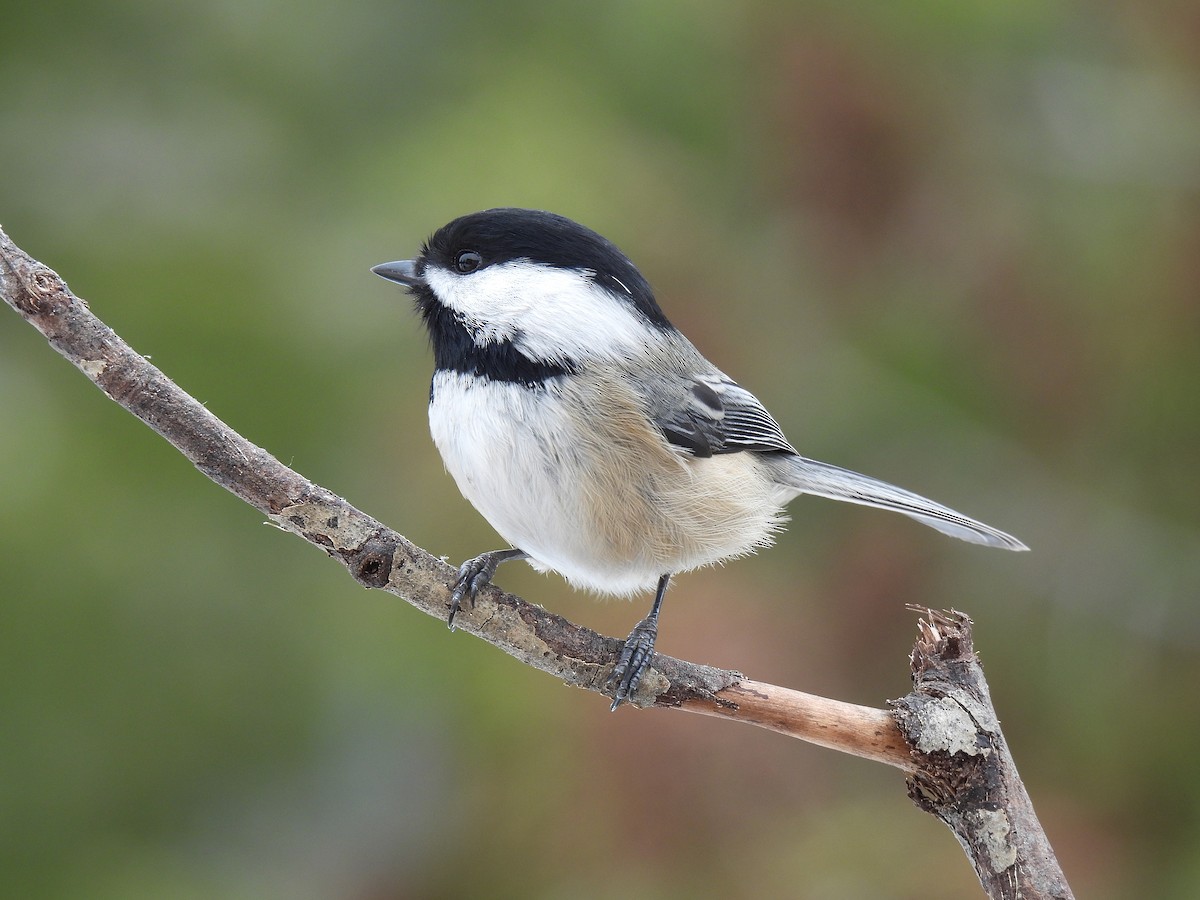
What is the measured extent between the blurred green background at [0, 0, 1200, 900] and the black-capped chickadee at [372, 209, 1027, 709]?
45 cm

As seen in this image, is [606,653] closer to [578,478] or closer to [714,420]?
[578,478]

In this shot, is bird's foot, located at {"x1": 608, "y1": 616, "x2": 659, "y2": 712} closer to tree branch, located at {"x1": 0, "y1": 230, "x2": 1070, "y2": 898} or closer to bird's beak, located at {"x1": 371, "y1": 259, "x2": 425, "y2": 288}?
tree branch, located at {"x1": 0, "y1": 230, "x2": 1070, "y2": 898}

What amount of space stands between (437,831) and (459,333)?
0.88 meters

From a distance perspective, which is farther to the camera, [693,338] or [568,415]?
[693,338]

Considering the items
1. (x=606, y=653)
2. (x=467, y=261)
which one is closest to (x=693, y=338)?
(x=467, y=261)

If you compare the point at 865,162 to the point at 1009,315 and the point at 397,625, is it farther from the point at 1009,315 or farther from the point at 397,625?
the point at 397,625

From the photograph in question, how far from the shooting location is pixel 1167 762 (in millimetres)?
1691

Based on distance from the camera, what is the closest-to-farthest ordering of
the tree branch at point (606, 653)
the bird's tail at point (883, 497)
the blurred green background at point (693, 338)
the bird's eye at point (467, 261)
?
the tree branch at point (606, 653) < the bird's eye at point (467, 261) < the bird's tail at point (883, 497) < the blurred green background at point (693, 338)

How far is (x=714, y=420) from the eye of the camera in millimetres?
1365

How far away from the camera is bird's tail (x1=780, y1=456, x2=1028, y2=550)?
A: 4.42 ft

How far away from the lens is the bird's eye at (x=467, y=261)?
4.08 feet

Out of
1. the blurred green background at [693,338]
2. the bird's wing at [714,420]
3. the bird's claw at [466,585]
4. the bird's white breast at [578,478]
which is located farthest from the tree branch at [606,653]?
the blurred green background at [693,338]

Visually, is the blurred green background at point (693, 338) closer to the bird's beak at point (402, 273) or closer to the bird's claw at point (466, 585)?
the bird's beak at point (402, 273)

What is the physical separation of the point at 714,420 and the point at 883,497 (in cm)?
25
